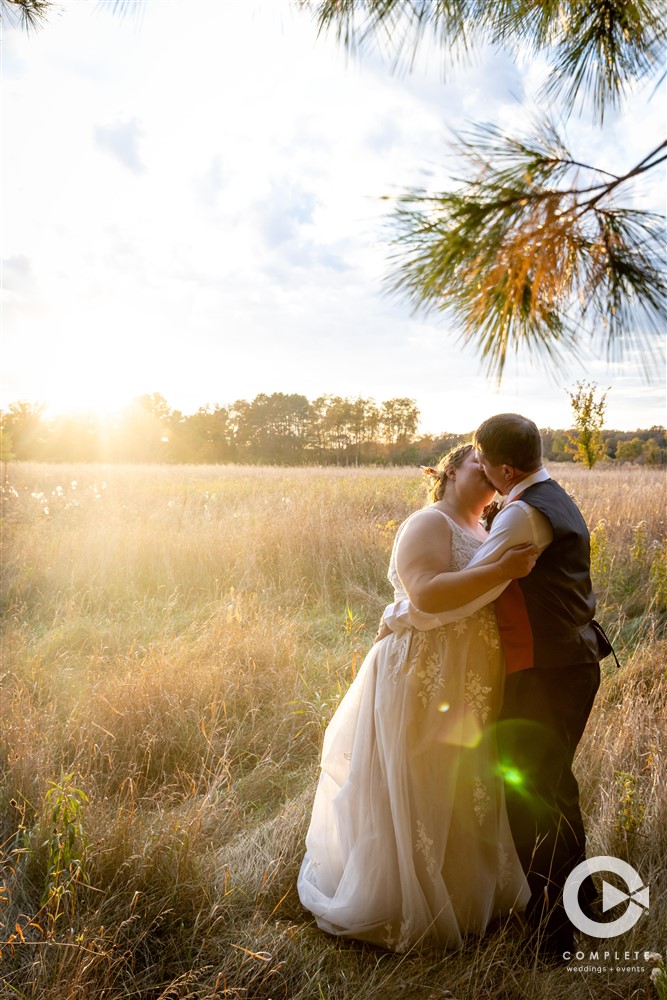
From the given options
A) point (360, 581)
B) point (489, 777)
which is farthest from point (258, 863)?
point (360, 581)

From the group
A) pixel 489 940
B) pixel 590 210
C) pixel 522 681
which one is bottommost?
pixel 489 940

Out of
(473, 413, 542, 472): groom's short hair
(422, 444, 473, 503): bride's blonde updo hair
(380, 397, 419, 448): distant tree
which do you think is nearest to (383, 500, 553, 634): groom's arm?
(473, 413, 542, 472): groom's short hair

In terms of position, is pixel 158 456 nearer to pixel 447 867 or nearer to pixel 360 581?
pixel 360 581

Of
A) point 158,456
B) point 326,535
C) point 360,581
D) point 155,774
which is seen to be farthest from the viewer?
point 158,456

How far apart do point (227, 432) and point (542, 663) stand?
51215 millimetres

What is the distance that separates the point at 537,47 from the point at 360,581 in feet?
16.9

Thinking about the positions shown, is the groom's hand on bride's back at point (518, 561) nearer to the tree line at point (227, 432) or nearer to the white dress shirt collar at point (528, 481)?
the white dress shirt collar at point (528, 481)

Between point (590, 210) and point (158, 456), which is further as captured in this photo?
point (158, 456)

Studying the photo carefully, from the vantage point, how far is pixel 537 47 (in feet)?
7.64

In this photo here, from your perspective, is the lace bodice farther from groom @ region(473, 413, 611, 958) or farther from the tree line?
the tree line

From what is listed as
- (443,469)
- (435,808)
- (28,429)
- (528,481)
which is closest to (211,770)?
(435,808)

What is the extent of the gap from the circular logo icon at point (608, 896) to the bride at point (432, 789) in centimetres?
18

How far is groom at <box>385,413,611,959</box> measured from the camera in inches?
85.0

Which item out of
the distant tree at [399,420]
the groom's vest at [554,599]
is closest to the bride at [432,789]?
the groom's vest at [554,599]
